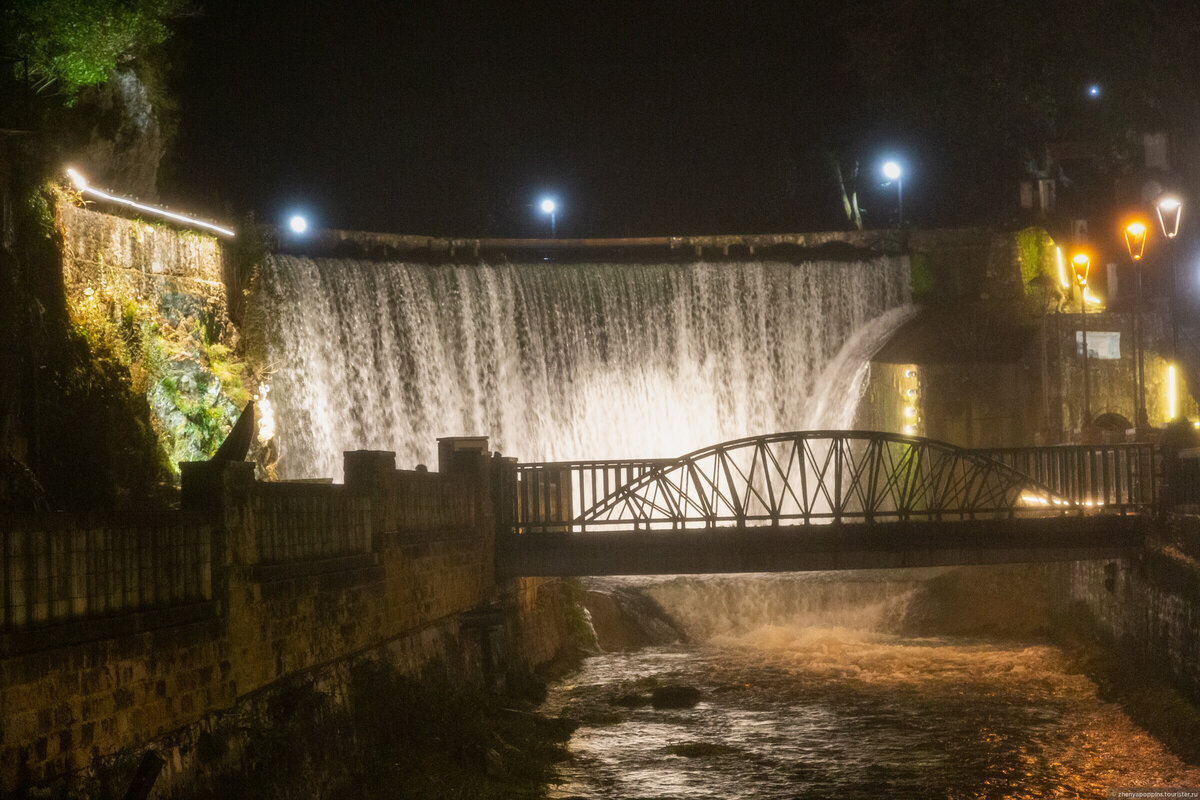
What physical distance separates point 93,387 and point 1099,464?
20445 mm

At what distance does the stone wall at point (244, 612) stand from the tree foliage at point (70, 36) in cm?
1099

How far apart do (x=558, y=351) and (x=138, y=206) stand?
13246mm

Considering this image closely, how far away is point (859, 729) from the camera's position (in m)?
19.8

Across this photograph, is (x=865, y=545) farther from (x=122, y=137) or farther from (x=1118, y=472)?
(x=122, y=137)

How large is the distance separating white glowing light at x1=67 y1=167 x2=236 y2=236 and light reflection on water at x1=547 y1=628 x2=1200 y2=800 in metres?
12.9

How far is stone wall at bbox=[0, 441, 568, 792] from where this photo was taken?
28.6 ft

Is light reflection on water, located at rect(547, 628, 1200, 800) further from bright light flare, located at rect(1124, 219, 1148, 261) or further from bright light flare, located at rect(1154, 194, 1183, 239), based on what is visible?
bright light flare, located at rect(1154, 194, 1183, 239)

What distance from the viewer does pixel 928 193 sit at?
53.7 meters

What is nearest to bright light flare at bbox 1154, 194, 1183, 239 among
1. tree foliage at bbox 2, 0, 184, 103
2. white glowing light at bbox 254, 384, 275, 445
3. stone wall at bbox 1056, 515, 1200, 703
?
stone wall at bbox 1056, 515, 1200, 703

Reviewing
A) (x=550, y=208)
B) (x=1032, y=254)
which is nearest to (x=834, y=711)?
(x=1032, y=254)

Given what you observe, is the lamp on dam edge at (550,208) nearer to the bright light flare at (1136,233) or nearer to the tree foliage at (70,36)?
the tree foliage at (70,36)

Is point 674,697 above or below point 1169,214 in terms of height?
below

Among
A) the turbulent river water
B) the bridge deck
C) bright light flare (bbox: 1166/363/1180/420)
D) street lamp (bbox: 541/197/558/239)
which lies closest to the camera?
the turbulent river water

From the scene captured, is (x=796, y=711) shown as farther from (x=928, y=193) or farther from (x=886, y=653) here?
(x=928, y=193)
